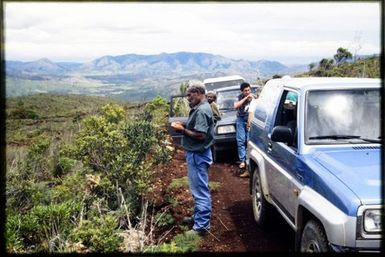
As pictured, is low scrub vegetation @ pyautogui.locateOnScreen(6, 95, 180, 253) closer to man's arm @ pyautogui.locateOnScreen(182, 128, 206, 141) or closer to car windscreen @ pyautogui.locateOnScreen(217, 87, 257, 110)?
man's arm @ pyautogui.locateOnScreen(182, 128, 206, 141)

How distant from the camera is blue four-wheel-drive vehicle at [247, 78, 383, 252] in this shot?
11.2ft

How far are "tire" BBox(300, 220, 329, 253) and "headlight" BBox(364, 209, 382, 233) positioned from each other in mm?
361

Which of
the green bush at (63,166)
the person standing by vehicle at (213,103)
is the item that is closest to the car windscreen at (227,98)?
the person standing by vehicle at (213,103)

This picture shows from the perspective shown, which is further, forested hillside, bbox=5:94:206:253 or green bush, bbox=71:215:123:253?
forested hillside, bbox=5:94:206:253

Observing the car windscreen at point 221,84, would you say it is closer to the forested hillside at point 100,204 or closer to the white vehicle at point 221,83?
the white vehicle at point 221,83

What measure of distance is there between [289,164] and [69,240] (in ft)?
9.32

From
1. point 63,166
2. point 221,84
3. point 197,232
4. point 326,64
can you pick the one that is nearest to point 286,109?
point 197,232

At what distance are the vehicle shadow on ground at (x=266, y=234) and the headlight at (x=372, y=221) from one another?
6.51 feet

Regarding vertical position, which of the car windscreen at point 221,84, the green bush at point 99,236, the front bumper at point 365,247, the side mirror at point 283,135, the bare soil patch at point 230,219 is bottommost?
the bare soil patch at point 230,219

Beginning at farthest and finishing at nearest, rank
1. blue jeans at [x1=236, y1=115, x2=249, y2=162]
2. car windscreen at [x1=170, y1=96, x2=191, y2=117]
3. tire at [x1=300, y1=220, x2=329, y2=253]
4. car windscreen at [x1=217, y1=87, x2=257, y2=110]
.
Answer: car windscreen at [x1=170, y1=96, x2=191, y2=117], car windscreen at [x1=217, y1=87, x2=257, y2=110], blue jeans at [x1=236, y1=115, x2=249, y2=162], tire at [x1=300, y1=220, x2=329, y2=253]

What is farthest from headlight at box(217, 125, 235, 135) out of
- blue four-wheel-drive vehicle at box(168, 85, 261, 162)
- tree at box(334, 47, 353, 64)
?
tree at box(334, 47, 353, 64)

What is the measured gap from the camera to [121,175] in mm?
7613

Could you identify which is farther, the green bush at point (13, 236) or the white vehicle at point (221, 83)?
the white vehicle at point (221, 83)

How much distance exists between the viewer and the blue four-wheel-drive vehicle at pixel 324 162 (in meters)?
3.42
